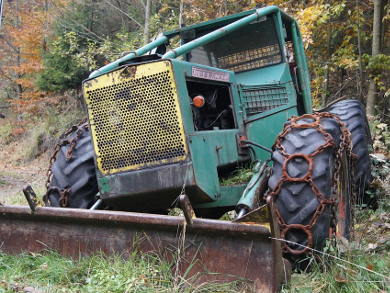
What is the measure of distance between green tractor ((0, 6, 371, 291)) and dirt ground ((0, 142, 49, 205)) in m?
4.71

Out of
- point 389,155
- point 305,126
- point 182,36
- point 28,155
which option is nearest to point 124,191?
point 305,126

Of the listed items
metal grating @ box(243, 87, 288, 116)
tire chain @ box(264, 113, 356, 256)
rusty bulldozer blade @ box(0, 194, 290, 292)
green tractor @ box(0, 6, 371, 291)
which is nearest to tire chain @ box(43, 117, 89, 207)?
green tractor @ box(0, 6, 371, 291)

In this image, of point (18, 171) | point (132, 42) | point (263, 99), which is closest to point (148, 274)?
point (263, 99)

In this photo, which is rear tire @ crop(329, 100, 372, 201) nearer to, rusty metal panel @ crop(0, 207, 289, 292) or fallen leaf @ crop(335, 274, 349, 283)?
fallen leaf @ crop(335, 274, 349, 283)

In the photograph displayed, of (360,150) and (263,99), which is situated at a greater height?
(263,99)

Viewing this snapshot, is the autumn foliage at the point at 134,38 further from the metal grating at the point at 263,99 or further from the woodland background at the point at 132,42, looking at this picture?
the metal grating at the point at 263,99

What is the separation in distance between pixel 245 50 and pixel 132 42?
7329 mm

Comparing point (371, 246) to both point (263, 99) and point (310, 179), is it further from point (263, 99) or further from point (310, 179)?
point (263, 99)

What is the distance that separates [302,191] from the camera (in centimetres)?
318

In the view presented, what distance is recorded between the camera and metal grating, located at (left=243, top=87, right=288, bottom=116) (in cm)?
452

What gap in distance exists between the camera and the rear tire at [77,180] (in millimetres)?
4035

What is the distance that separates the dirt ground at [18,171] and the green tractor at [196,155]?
4712 mm

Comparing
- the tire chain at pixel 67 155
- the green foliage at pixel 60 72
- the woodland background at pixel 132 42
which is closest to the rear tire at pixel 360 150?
the tire chain at pixel 67 155

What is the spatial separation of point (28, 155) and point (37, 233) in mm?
14329
